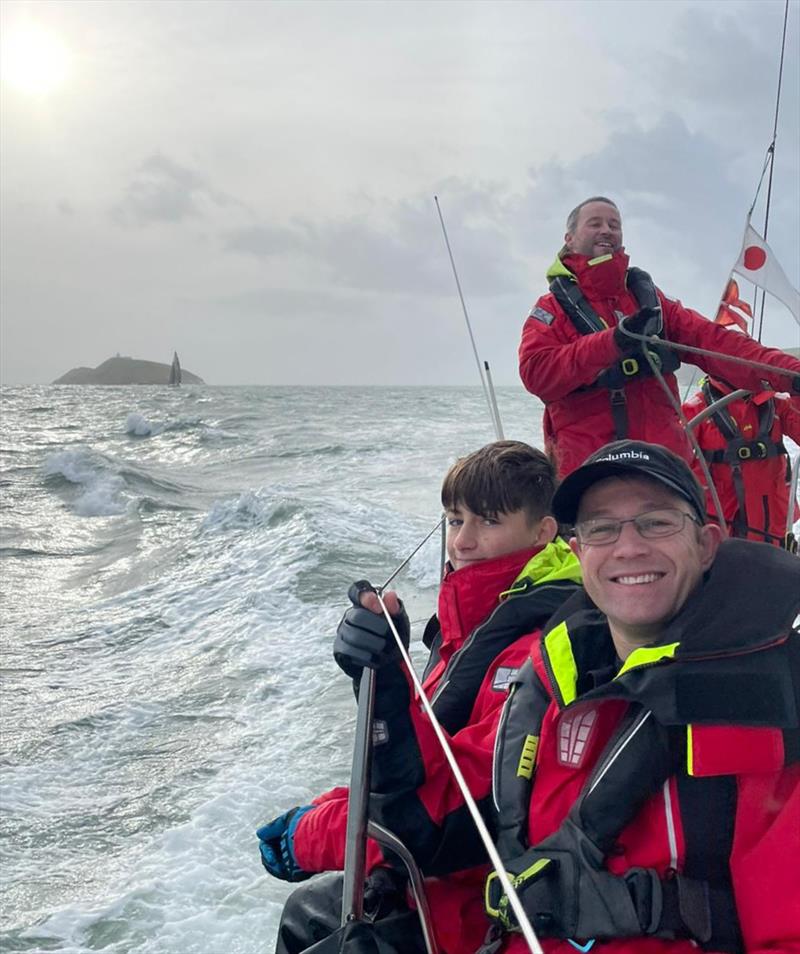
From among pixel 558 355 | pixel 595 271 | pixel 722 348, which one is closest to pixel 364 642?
pixel 558 355

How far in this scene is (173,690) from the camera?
16.9ft

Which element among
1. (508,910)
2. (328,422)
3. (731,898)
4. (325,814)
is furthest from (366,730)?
(328,422)

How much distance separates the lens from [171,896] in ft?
9.98

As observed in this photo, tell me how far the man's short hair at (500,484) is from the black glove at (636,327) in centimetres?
82

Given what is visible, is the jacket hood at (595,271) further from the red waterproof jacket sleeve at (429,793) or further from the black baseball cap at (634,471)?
the red waterproof jacket sleeve at (429,793)

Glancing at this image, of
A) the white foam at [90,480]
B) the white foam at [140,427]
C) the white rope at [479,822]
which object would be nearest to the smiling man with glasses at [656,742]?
the white rope at [479,822]

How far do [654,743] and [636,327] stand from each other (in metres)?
1.92

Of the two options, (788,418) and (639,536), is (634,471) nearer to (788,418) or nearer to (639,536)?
(639,536)

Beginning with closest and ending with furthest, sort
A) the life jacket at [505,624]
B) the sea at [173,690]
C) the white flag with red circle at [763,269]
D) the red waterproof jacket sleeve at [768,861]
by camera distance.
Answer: the red waterproof jacket sleeve at [768,861]
the life jacket at [505,624]
the sea at [173,690]
the white flag with red circle at [763,269]

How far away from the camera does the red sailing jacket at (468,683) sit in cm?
174

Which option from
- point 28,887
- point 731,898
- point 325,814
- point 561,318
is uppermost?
point 561,318

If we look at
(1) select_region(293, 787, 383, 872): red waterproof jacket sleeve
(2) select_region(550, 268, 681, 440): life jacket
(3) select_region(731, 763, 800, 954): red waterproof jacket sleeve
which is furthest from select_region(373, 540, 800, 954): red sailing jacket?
(2) select_region(550, 268, 681, 440): life jacket

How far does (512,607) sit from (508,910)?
750 millimetres

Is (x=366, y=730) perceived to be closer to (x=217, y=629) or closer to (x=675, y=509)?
(x=675, y=509)
